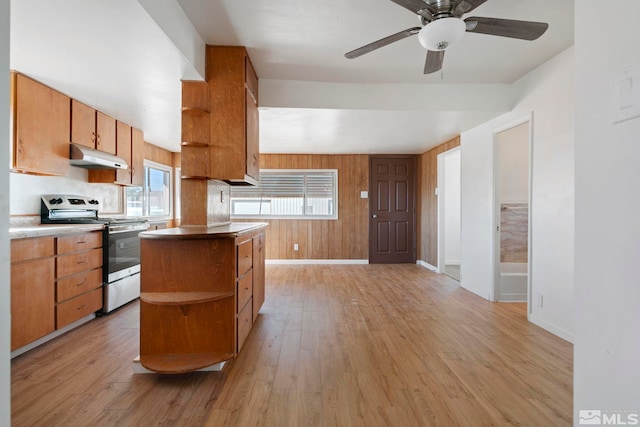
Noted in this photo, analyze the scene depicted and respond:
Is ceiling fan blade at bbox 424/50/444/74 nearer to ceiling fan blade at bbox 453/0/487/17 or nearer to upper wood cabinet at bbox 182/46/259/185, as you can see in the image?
ceiling fan blade at bbox 453/0/487/17

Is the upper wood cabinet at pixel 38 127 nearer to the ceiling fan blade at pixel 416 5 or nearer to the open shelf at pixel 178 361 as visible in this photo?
the open shelf at pixel 178 361

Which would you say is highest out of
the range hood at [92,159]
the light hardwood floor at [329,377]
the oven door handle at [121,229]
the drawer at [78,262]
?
the range hood at [92,159]

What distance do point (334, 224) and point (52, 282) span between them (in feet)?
14.5

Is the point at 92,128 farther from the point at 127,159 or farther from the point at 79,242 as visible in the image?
the point at 79,242

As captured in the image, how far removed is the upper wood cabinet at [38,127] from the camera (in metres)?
2.53

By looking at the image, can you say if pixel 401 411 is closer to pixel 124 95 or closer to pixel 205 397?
pixel 205 397

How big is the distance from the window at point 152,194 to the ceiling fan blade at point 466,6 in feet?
14.9

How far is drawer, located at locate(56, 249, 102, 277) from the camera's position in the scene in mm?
2656

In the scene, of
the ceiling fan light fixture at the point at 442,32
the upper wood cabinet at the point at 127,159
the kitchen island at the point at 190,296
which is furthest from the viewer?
the upper wood cabinet at the point at 127,159

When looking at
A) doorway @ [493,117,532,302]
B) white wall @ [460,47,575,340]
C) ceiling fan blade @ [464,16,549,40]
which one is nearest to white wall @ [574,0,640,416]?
ceiling fan blade @ [464,16,549,40]

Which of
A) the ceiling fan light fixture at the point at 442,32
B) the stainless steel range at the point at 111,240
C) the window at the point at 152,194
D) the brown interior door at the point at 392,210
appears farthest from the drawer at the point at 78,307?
the brown interior door at the point at 392,210

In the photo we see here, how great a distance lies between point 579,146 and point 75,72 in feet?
10.8

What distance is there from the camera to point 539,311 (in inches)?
115

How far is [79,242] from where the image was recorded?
287cm
